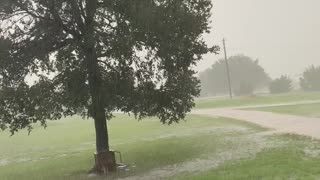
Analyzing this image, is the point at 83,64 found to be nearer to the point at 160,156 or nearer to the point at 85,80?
the point at 85,80

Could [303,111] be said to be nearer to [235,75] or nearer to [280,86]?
[280,86]

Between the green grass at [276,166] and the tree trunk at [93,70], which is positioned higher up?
the tree trunk at [93,70]

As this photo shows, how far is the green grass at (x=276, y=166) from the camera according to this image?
12.7m

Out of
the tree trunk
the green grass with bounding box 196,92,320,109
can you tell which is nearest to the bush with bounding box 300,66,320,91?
the green grass with bounding box 196,92,320,109

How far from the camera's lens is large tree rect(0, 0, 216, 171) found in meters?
15.9

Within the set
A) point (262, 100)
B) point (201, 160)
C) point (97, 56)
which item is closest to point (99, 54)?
point (97, 56)

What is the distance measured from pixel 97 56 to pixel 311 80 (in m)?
87.5

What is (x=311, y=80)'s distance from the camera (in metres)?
98.8

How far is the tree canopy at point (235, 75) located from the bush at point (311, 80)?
2005 centimetres

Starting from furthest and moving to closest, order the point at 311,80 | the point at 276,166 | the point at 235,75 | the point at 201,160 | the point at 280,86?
1. the point at 235,75
2. the point at 311,80
3. the point at 280,86
4. the point at 201,160
5. the point at 276,166

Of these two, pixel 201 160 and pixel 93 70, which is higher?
pixel 93 70

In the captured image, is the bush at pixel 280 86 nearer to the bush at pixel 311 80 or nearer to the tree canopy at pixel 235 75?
the bush at pixel 311 80

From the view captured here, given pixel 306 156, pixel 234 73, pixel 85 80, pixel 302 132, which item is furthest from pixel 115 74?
pixel 234 73

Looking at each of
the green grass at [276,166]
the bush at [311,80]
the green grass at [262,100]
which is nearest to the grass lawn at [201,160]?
the green grass at [276,166]
